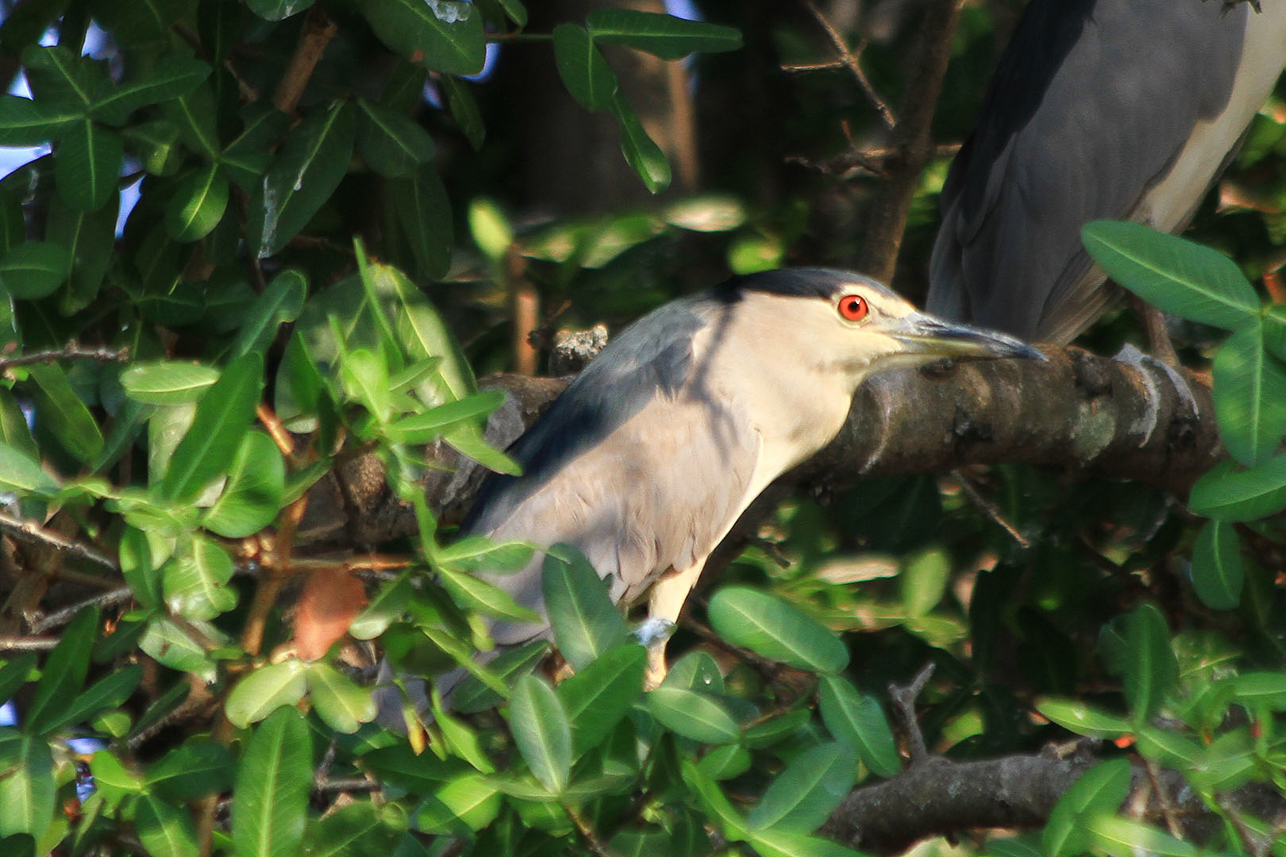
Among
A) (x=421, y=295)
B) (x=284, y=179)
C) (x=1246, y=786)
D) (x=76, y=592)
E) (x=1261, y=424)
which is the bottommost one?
(x=76, y=592)

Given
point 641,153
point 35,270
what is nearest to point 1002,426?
point 641,153

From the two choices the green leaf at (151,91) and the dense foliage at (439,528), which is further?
the green leaf at (151,91)

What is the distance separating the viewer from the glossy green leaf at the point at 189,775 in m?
1.04

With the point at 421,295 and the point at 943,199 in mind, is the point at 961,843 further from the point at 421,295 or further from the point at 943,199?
the point at 943,199

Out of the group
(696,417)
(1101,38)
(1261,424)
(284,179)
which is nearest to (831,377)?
(696,417)

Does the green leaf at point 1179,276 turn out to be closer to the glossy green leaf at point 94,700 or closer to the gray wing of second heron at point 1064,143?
the glossy green leaf at point 94,700

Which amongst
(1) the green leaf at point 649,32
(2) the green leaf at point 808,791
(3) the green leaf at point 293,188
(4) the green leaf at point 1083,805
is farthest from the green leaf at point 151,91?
(4) the green leaf at point 1083,805

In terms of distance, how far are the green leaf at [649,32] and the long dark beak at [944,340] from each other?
0.80m

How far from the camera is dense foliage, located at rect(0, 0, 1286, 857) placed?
39.3 inches

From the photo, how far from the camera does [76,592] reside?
8.50ft

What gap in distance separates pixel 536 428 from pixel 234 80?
79 cm

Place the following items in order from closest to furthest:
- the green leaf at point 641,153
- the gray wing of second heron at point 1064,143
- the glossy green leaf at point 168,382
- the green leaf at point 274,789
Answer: the green leaf at point 274,789, the glossy green leaf at point 168,382, the green leaf at point 641,153, the gray wing of second heron at point 1064,143

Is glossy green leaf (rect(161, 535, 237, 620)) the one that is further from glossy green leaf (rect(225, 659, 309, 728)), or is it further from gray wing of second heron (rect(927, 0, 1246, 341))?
gray wing of second heron (rect(927, 0, 1246, 341))

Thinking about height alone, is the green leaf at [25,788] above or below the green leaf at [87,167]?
below
